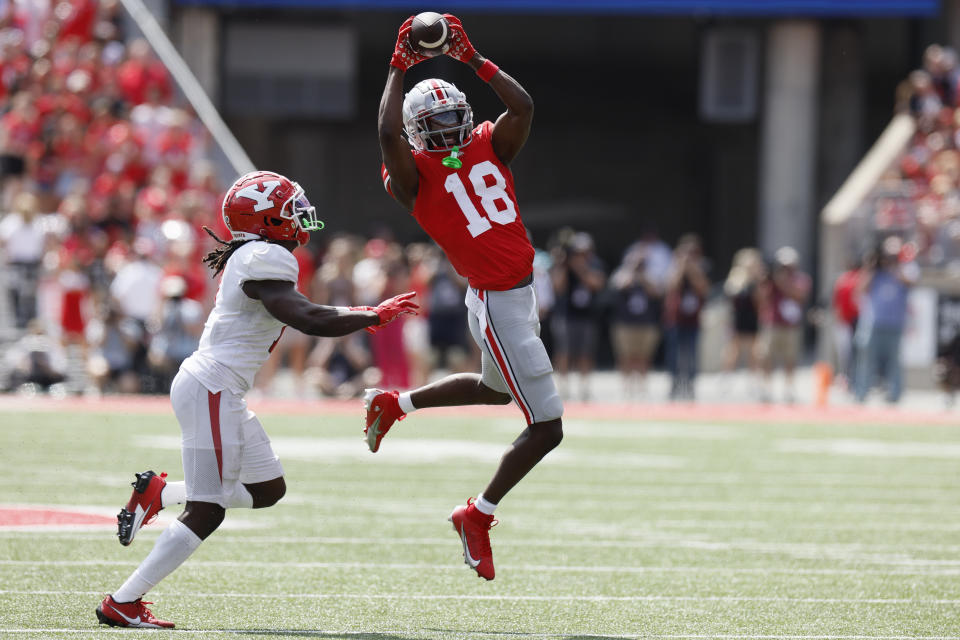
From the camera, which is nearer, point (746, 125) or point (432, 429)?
point (432, 429)

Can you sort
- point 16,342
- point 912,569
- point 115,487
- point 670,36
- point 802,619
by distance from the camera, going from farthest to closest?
point 670,36 < point 16,342 < point 115,487 < point 912,569 < point 802,619

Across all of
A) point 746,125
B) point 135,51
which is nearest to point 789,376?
point 135,51

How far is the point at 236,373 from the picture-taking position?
536cm

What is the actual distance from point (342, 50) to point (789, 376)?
36.2ft

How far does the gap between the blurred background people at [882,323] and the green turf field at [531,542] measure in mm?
3401

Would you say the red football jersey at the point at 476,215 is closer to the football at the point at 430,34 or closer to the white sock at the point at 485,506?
the football at the point at 430,34

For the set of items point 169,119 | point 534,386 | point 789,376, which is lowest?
point 789,376

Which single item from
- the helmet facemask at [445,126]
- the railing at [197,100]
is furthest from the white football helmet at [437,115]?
the railing at [197,100]

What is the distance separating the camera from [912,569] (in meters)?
6.85

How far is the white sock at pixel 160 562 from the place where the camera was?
17.1 ft

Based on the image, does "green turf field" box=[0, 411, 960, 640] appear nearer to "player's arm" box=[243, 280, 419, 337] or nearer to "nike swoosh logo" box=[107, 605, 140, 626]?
"nike swoosh logo" box=[107, 605, 140, 626]

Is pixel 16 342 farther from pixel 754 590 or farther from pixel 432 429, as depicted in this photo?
pixel 754 590

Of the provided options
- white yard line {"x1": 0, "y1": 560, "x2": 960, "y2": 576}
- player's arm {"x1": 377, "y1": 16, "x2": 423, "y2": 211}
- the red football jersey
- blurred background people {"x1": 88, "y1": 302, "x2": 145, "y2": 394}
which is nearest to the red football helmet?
player's arm {"x1": 377, "y1": 16, "x2": 423, "y2": 211}

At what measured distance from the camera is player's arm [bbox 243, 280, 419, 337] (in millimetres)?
5145
